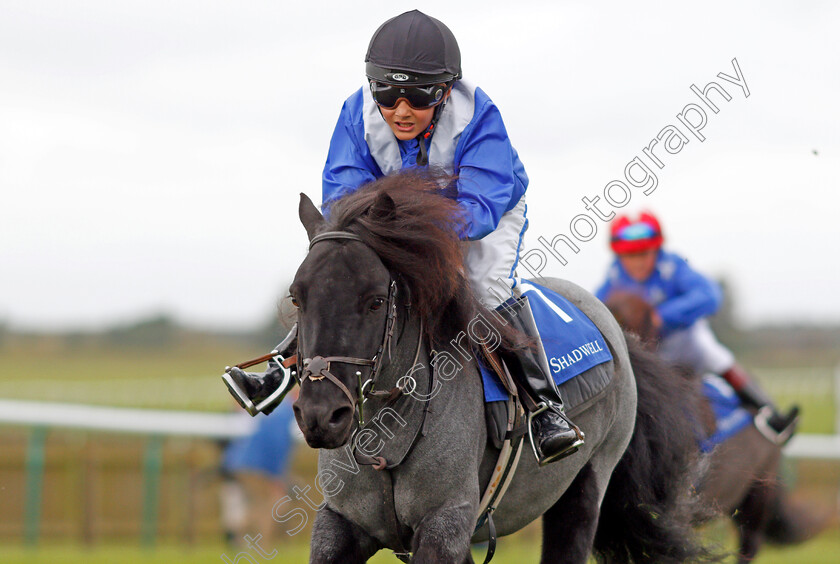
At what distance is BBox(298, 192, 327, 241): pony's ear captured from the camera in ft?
11.9

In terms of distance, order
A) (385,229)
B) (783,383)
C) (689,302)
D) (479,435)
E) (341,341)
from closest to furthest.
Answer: (341,341) → (385,229) → (479,435) → (689,302) → (783,383)

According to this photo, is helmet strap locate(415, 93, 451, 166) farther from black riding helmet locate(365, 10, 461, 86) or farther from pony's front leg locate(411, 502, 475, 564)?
pony's front leg locate(411, 502, 475, 564)

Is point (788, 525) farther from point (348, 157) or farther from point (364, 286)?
point (364, 286)

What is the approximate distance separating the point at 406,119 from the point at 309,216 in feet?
2.20

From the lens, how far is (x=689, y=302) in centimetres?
793

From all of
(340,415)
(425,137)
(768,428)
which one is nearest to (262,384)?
(340,415)

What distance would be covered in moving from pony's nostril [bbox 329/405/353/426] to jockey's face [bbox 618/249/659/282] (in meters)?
5.27

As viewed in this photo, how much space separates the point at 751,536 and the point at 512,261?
15.9ft

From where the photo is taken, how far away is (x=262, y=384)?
12.8ft

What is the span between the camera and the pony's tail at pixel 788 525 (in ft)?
26.4

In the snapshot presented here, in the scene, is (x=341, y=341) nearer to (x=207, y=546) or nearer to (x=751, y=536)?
(x=751, y=536)

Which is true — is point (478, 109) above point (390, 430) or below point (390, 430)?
above

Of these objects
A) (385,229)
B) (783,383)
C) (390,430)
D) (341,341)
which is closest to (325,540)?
(390,430)

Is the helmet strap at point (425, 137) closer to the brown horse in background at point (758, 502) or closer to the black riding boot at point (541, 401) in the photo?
the black riding boot at point (541, 401)
